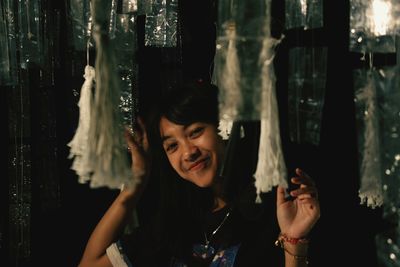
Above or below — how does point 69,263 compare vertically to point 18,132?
below

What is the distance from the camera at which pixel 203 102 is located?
1.50 metres

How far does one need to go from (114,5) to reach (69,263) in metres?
1.10

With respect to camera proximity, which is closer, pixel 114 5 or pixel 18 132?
pixel 114 5

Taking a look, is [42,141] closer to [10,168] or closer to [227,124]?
[10,168]

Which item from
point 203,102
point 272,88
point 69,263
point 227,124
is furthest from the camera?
point 69,263

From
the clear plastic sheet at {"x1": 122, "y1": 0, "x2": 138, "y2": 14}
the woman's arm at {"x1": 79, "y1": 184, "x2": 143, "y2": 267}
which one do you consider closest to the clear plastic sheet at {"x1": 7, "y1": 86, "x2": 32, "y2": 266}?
the woman's arm at {"x1": 79, "y1": 184, "x2": 143, "y2": 267}

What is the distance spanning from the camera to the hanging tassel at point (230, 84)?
3.06 ft

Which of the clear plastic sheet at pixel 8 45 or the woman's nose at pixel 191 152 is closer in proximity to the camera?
the clear plastic sheet at pixel 8 45

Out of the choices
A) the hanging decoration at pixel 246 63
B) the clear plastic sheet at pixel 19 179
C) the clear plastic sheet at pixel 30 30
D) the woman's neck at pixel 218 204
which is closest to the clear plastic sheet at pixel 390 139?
the hanging decoration at pixel 246 63

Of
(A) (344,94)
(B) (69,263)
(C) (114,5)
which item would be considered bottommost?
(B) (69,263)

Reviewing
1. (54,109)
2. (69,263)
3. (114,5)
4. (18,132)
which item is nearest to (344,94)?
(114,5)

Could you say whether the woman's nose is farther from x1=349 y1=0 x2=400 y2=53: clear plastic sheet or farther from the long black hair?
x1=349 y1=0 x2=400 y2=53: clear plastic sheet

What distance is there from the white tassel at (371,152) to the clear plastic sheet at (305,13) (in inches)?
6.7

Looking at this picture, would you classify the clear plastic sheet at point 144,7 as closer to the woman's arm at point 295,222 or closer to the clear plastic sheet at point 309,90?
the clear plastic sheet at point 309,90
